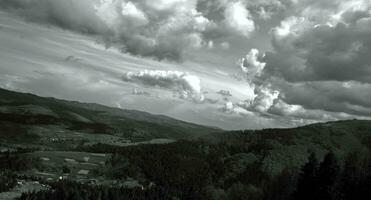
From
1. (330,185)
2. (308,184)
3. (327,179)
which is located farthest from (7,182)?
(330,185)

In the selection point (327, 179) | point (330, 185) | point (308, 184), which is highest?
point (327, 179)

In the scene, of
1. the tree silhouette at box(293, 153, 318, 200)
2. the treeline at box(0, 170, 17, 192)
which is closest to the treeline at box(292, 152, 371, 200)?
the tree silhouette at box(293, 153, 318, 200)

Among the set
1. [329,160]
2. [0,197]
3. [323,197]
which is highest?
[329,160]

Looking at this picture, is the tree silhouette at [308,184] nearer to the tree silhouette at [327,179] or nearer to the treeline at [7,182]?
the tree silhouette at [327,179]

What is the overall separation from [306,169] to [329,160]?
39.9 ft

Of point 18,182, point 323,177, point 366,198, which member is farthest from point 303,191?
point 18,182

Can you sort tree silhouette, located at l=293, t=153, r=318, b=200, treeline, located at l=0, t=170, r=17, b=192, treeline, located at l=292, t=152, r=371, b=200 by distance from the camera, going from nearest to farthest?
1. treeline, located at l=292, t=152, r=371, b=200
2. tree silhouette, located at l=293, t=153, r=318, b=200
3. treeline, located at l=0, t=170, r=17, b=192

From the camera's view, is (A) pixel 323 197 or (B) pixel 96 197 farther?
(B) pixel 96 197

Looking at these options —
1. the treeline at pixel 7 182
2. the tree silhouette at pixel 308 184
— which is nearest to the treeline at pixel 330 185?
the tree silhouette at pixel 308 184

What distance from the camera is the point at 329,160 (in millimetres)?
140250

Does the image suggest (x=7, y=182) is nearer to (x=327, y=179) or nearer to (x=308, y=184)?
(x=308, y=184)

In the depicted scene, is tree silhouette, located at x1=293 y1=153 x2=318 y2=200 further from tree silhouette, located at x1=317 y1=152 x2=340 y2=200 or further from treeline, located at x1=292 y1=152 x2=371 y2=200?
tree silhouette, located at x1=317 y1=152 x2=340 y2=200

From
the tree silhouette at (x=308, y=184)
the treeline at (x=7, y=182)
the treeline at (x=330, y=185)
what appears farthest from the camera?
the treeline at (x=7, y=182)

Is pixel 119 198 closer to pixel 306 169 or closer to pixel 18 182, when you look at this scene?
pixel 18 182
